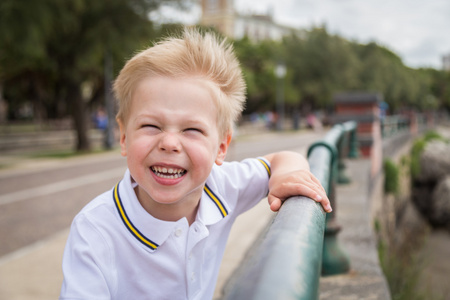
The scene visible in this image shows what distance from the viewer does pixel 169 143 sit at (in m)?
1.31

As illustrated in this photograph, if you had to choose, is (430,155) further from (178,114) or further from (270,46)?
(270,46)

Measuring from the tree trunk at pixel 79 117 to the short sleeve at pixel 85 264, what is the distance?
1554cm

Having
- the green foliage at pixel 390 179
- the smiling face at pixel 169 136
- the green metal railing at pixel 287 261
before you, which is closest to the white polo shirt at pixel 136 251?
the smiling face at pixel 169 136

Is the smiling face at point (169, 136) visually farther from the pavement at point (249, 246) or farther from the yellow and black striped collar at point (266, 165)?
the pavement at point (249, 246)

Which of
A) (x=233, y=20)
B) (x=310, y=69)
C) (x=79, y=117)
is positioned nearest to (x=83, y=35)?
(x=79, y=117)

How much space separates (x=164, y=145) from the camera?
132 cm

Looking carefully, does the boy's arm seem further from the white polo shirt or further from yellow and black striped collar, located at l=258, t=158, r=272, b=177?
the white polo shirt

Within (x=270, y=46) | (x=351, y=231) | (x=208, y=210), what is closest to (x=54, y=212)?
(x=351, y=231)

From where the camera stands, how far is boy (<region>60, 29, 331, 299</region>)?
1.32 meters

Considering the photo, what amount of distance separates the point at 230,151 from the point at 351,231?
1265cm

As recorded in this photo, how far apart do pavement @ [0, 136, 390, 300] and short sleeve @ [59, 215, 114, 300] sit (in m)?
1.30

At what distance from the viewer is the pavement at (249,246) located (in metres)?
2.32

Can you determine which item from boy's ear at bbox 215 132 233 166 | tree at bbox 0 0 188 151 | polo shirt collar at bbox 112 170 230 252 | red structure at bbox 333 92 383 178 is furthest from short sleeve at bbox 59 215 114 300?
tree at bbox 0 0 188 151

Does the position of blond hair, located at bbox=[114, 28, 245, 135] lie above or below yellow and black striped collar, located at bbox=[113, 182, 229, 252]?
above
